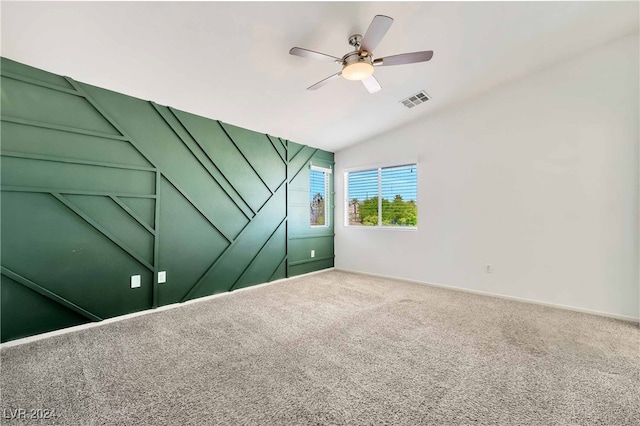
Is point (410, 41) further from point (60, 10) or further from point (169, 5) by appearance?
point (60, 10)

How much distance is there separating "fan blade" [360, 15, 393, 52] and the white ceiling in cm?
28

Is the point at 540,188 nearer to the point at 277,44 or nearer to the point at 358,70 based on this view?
the point at 358,70

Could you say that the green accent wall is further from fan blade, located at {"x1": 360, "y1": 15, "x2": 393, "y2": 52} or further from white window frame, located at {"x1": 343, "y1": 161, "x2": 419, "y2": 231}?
fan blade, located at {"x1": 360, "y1": 15, "x2": 393, "y2": 52}

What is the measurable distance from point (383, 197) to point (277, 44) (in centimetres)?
320

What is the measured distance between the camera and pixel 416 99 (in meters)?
3.64

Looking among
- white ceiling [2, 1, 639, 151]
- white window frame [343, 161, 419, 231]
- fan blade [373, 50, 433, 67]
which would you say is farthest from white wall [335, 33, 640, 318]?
fan blade [373, 50, 433, 67]

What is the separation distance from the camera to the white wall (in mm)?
2912

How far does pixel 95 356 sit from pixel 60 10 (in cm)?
252

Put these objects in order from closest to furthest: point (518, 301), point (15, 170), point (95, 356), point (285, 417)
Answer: point (285, 417) → point (95, 356) → point (15, 170) → point (518, 301)

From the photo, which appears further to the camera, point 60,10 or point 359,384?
point 60,10

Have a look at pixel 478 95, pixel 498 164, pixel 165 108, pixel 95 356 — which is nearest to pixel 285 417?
pixel 95 356

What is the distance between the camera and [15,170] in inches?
88.2

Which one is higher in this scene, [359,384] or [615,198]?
[615,198]

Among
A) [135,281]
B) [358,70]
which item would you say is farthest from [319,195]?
[135,281]
